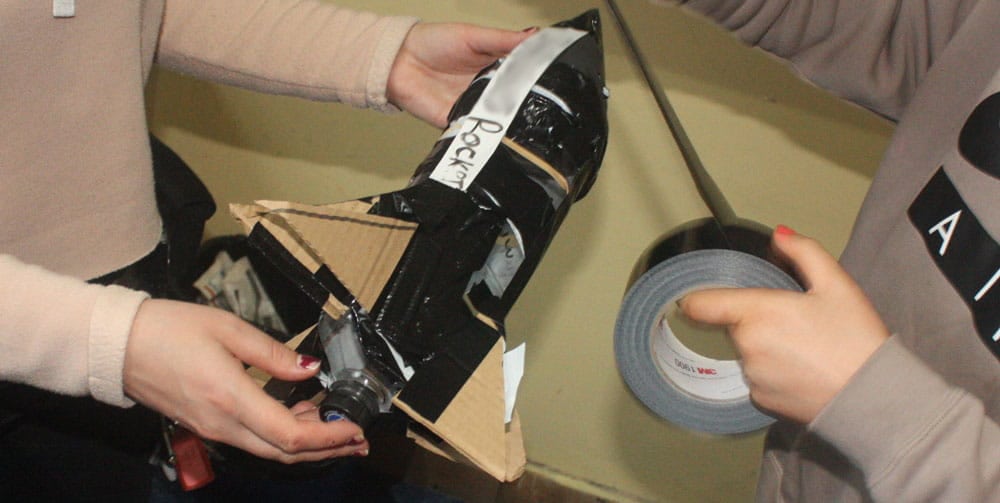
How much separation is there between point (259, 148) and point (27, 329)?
2.47 ft

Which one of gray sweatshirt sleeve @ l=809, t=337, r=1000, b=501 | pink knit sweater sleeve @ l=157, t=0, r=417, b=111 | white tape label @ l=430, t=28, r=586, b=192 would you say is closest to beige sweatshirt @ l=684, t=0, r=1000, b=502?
gray sweatshirt sleeve @ l=809, t=337, r=1000, b=501

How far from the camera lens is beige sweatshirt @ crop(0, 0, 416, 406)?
53cm

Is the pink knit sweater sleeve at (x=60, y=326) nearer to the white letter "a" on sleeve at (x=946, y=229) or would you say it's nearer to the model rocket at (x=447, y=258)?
the model rocket at (x=447, y=258)

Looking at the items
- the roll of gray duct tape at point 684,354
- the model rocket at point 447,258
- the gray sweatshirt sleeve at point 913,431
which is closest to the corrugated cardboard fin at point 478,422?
the model rocket at point 447,258

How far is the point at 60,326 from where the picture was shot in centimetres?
52

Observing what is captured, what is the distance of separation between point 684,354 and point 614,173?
400mm

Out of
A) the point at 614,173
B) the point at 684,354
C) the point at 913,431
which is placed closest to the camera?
the point at 913,431

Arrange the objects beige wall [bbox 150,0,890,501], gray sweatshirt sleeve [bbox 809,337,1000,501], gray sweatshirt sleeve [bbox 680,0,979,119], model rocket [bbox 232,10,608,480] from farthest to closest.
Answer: beige wall [bbox 150,0,890,501] < gray sweatshirt sleeve [bbox 680,0,979,119] < model rocket [bbox 232,10,608,480] < gray sweatshirt sleeve [bbox 809,337,1000,501]

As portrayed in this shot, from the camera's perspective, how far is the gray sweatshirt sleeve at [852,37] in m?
0.67

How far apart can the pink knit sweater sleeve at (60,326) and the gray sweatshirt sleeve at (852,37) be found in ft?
1.67

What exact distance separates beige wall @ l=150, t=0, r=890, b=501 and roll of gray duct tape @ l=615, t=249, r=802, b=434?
0.33 metres

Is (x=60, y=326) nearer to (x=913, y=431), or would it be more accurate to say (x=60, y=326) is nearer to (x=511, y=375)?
(x=511, y=375)

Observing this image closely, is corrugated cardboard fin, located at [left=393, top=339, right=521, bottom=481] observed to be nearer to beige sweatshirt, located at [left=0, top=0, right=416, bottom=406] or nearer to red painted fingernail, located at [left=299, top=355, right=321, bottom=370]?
red painted fingernail, located at [left=299, top=355, right=321, bottom=370]

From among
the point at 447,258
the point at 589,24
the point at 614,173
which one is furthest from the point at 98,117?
the point at 614,173
